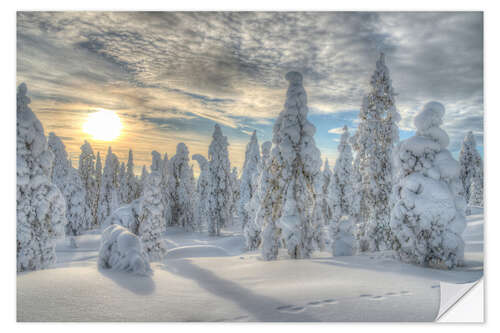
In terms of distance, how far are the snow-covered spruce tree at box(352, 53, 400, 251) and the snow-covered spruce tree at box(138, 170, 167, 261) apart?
26.4 feet

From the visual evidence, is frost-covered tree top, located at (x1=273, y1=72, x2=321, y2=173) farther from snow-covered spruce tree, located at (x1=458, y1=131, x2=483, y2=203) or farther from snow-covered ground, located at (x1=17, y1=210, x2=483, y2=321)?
snow-covered ground, located at (x1=17, y1=210, x2=483, y2=321)

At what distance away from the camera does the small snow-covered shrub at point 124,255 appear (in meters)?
5.37

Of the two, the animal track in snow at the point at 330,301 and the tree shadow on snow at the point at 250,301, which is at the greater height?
the animal track in snow at the point at 330,301

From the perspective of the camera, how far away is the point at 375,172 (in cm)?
1125

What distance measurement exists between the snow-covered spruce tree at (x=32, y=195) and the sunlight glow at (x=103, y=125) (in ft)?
2.96

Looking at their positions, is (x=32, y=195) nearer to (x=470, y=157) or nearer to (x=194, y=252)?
(x=194, y=252)

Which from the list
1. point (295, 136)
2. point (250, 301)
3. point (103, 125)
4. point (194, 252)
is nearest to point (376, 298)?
point (250, 301)

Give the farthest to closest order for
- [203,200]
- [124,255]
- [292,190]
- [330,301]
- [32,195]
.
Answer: [203,200]
[292,190]
[32,195]
[124,255]
[330,301]

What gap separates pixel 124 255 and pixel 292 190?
5.25 metres

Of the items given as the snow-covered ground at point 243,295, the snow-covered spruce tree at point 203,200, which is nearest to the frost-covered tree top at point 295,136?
the snow-covered ground at point 243,295

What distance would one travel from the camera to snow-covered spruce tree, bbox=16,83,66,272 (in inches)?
220

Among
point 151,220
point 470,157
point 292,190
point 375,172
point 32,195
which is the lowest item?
point 151,220

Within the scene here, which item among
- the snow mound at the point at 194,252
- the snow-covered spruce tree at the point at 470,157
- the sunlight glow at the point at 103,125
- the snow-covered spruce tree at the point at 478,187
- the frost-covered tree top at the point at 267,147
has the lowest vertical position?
the snow mound at the point at 194,252

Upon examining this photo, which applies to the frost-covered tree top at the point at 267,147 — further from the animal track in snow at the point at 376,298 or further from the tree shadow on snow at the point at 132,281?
the animal track in snow at the point at 376,298
